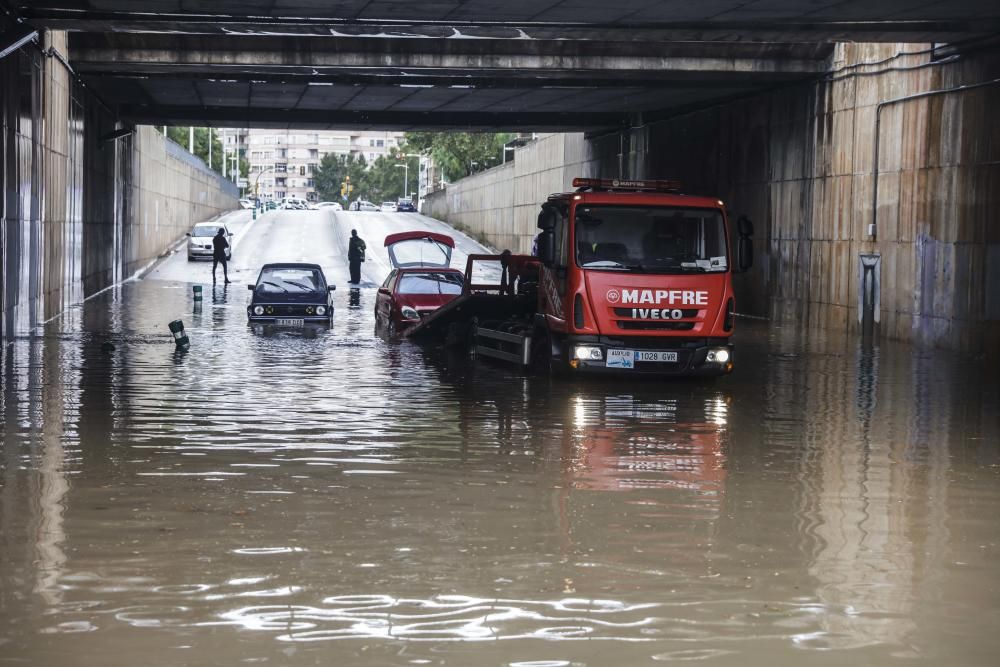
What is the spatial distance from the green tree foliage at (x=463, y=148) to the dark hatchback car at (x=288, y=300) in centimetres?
8304

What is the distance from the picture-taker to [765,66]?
2966cm

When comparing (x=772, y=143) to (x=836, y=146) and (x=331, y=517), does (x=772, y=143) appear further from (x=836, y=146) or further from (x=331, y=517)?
(x=331, y=517)

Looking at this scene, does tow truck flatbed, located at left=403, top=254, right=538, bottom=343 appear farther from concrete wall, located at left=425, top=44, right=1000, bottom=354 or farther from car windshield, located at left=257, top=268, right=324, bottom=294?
concrete wall, located at left=425, top=44, right=1000, bottom=354

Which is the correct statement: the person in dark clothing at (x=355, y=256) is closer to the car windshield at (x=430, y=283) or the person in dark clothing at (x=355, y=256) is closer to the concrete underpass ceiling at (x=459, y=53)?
the concrete underpass ceiling at (x=459, y=53)

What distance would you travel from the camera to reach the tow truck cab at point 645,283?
58.7 feet

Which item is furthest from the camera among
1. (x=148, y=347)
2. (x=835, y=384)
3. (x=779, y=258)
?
(x=779, y=258)

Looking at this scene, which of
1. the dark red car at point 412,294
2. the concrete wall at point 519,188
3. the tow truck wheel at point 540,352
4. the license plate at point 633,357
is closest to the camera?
the license plate at point 633,357

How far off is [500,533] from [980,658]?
3.24m

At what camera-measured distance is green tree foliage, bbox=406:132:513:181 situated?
11281 cm

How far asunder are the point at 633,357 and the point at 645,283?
956 millimetres

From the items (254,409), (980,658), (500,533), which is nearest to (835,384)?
(254,409)

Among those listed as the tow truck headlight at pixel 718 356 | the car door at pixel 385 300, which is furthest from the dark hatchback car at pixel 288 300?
the tow truck headlight at pixel 718 356

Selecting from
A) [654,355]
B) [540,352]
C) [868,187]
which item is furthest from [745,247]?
[868,187]

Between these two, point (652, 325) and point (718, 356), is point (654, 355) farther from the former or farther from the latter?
point (718, 356)
